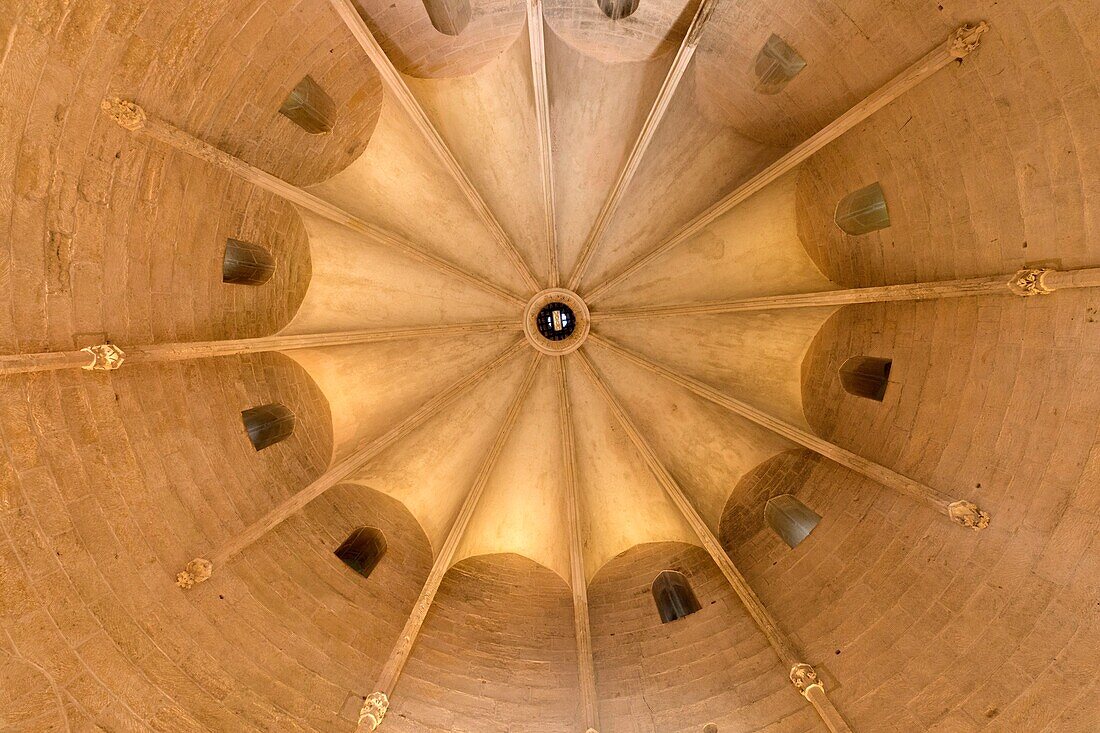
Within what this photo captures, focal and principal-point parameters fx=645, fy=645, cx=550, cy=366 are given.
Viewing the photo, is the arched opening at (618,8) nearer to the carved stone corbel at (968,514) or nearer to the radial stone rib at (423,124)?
the radial stone rib at (423,124)

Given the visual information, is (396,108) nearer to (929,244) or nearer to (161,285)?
(161,285)

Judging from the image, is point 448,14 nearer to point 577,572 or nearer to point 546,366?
point 546,366

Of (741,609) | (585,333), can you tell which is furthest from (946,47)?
(741,609)

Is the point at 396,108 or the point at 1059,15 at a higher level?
the point at 1059,15

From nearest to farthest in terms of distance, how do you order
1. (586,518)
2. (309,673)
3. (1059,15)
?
1. (1059,15)
2. (309,673)
3. (586,518)

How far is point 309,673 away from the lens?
9.40 meters

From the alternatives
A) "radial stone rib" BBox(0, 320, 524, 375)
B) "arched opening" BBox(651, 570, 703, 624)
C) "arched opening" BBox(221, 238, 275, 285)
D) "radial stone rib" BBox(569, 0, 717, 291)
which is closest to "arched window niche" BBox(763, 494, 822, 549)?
"arched opening" BBox(651, 570, 703, 624)

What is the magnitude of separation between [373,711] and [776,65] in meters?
11.3

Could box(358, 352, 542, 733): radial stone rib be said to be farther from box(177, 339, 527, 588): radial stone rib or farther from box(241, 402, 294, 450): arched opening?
box(241, 402, 294, 450): arched opening

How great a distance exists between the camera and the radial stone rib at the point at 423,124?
8953 mm

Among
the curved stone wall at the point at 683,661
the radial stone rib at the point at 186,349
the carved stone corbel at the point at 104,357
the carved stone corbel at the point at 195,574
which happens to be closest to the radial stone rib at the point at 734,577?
the curved stone wall at the point at 683,661

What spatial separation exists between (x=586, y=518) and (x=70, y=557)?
822cm

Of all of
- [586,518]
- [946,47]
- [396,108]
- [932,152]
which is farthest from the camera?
[586,518]

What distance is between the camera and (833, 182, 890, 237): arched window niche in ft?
32.0
